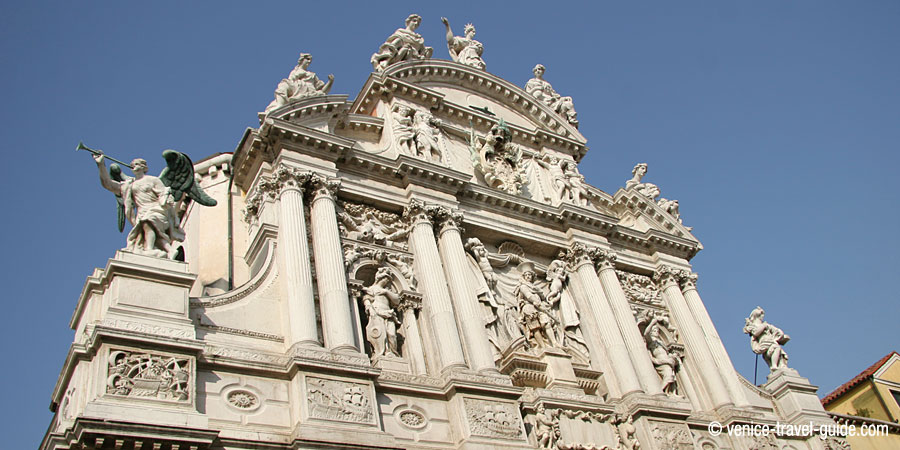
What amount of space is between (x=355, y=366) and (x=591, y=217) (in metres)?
8.10

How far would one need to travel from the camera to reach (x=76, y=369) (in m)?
9.54

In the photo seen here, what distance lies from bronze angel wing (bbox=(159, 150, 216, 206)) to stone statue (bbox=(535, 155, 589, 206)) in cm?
870

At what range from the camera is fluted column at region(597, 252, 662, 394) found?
15.2 meters

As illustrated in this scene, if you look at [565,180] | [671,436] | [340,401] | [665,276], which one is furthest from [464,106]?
[340,401]

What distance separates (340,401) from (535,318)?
17.9 ft

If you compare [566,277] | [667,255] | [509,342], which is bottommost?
[509,342]

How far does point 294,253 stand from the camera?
12.4 meters

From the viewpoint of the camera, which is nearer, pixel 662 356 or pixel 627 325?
pixel 627 325

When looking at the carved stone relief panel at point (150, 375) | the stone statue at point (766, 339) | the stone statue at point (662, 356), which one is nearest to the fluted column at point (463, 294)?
the stone statue at point (662, 356)

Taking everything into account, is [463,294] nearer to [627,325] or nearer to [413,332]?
[413,332]

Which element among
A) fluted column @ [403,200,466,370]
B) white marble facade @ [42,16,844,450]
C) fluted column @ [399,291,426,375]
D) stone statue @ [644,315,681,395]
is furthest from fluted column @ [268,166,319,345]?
stone statue @ [644,315,681,395]

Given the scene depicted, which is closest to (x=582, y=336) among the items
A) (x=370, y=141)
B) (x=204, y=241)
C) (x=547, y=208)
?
(x=547, y=208)

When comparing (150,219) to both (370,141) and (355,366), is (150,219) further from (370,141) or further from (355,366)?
(370,141)

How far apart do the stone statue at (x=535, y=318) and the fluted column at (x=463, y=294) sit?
1254 millimetres
